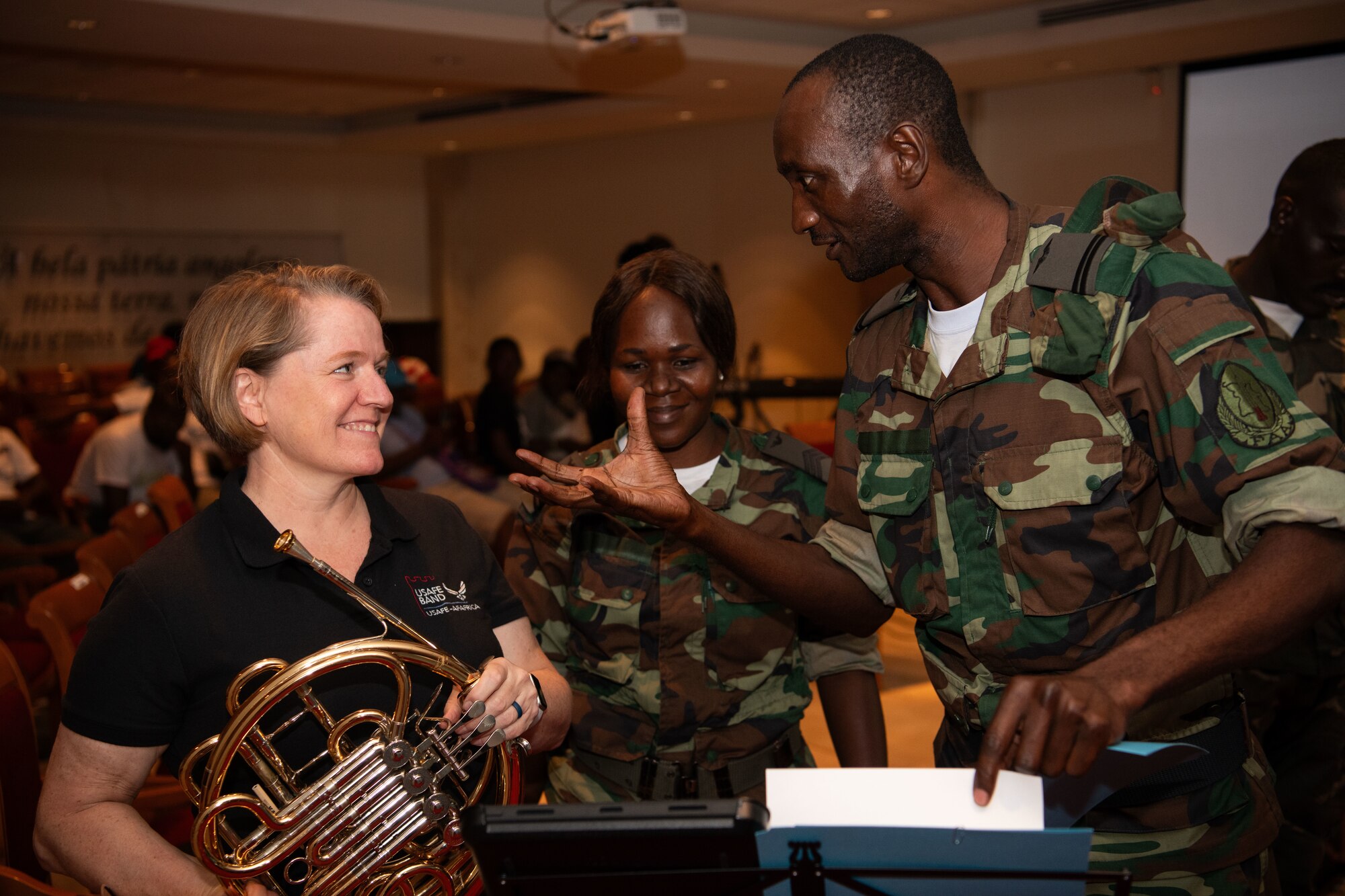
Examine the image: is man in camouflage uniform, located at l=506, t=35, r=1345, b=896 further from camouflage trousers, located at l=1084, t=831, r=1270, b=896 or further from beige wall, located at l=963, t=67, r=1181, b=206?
beige wall, located at l=963, t=67, r=1181, b=206

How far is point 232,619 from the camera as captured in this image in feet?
4.96

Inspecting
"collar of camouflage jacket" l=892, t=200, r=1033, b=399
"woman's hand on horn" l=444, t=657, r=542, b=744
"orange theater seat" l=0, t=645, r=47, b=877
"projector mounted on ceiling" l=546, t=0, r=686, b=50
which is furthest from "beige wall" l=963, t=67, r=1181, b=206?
"orange theater seat" l=0, t=645, r=47, b=877

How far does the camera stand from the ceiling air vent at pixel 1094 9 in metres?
6.91

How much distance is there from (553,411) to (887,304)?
500 centimetres

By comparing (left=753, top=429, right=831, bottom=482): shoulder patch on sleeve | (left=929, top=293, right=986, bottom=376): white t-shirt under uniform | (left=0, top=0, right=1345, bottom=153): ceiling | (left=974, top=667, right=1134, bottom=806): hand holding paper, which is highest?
(left=0, top=0, right=1345, bottom=153): ceiling

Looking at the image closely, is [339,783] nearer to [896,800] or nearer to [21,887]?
[21,887]

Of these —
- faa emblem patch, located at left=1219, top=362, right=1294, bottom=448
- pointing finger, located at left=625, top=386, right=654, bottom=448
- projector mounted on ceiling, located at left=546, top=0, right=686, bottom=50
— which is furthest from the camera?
projector mounted on ceiling, located at left=546, top=0, right=686, bottom=50

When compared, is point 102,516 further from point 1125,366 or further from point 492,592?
point 1125,366

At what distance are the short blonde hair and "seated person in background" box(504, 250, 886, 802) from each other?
68 cm

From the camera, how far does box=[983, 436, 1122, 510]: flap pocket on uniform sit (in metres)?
1.43

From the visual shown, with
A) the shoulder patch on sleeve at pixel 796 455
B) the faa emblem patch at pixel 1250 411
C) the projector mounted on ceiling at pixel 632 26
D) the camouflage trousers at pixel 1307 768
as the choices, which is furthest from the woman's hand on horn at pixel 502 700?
the projector mounted on ceiling at pixel 632 26

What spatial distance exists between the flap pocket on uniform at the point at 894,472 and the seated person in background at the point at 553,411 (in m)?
4.89

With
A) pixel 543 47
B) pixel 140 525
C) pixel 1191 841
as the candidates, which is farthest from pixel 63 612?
pixel 543 47

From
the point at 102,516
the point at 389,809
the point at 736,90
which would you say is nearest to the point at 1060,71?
the point at 736,90
